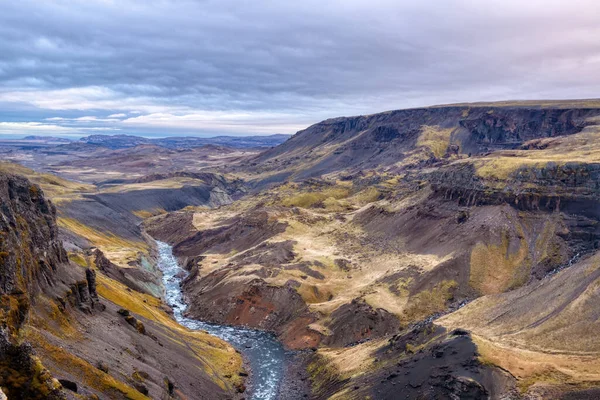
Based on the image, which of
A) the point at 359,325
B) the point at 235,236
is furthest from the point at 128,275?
the point at 359,325

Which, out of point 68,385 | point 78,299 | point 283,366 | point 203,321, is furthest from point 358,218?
point 68,385

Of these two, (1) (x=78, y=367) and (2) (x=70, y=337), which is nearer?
(1) (x=78, y=367)

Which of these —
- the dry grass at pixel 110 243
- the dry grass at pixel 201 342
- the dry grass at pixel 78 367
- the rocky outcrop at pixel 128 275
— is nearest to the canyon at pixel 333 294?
the dry grass at pixel 78 367

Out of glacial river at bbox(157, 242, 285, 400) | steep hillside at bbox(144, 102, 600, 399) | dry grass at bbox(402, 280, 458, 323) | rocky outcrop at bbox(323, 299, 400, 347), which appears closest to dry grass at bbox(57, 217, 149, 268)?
steep hillside at bbox(144, 102, 600, 399)

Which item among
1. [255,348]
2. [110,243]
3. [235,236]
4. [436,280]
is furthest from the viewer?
[235,236]

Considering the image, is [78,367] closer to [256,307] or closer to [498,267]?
[256,307]

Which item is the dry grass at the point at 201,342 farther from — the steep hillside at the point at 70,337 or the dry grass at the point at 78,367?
the dry grass at the point at 78,367

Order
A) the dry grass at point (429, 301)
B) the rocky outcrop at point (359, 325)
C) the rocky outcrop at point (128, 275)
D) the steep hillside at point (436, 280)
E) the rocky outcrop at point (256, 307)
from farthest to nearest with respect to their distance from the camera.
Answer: the rocky outcrop at point (128, 275)
the rocky outcrop at point (256, 307)
the dry grass at point (429, 301)
the rocky outcrop at point (359, 325)
the steep hillside at point (436, 280)

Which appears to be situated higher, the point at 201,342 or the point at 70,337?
the point at 70,337

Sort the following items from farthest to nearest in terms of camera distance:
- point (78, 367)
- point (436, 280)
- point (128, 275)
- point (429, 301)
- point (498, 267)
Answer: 1. point (128, 275)
2. point (498, 267)
3. point (436, 280)
4. point (429, 301)
5. point (78, 367)
